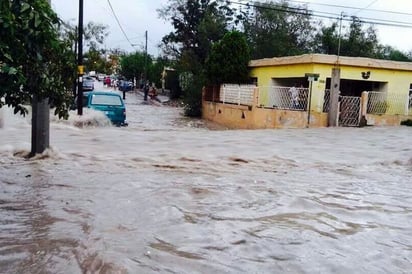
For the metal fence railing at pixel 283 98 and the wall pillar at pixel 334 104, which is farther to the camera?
the metal fence railing at pixel 283 98

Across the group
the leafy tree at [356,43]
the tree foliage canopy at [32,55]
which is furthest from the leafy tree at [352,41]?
the tree foliage canopy at [32,55]

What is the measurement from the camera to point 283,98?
71.9ft

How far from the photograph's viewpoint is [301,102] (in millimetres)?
20844

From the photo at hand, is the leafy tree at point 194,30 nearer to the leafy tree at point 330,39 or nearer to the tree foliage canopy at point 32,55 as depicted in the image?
the leafy tree at point 330,39

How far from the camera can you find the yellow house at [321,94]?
20.5m

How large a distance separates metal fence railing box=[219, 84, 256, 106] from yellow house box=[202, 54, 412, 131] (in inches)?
1.8

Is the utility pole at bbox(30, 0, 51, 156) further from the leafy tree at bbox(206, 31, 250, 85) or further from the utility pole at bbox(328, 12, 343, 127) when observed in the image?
the leafy tree at bbox(206, 31, 250, 85)

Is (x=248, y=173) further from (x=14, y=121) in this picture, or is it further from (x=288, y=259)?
(x=14, y=121)

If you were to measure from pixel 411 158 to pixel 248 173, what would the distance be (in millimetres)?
4779

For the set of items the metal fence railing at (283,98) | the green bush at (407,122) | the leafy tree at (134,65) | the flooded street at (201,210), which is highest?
the leafy tree at (134,65)

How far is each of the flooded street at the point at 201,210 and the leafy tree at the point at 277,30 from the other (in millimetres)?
23915

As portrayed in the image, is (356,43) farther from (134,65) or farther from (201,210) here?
(134,65)

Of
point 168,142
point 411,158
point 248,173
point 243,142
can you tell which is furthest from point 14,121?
point 411,158

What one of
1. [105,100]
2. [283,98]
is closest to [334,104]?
[283,98]
